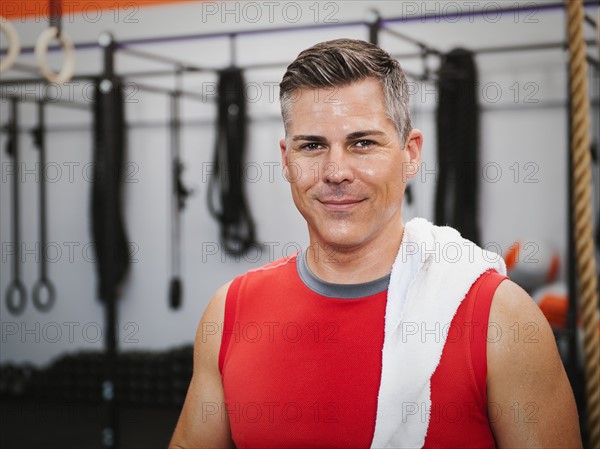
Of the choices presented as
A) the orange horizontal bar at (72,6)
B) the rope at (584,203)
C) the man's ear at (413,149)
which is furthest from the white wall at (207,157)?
the rope at (584,203)

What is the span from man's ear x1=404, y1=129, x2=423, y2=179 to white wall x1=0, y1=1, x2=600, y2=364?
253 cm

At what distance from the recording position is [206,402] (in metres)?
1.28

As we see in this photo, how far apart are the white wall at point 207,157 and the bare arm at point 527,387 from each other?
2737 mm

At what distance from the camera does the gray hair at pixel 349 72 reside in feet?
3.82

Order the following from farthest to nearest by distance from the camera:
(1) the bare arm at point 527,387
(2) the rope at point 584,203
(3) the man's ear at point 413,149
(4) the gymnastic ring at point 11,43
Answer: (4) the gymnastic ring at point 11,43 < (3) the man's ear at point 413,149 < (1) the bare arm at point 527,387 < (2) the rope at point 584,203

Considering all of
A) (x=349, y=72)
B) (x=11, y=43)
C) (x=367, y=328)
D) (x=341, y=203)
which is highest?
(x=11, y=43)

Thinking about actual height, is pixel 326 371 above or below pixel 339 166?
below

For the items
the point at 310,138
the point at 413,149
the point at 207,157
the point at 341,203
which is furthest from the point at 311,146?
the point at 207,157

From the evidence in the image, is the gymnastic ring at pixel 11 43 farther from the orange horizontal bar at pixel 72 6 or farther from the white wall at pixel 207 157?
the white wall at pixel 207 157

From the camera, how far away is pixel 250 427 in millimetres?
1170

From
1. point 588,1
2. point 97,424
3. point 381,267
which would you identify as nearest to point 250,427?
point 381,267

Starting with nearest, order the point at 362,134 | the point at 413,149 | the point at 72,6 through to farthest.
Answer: the point at 362,134 → the point at 413,149 → the point at 72,6

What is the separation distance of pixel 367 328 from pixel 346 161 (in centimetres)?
30

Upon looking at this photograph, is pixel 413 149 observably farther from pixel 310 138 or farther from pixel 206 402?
pixel 206 402
